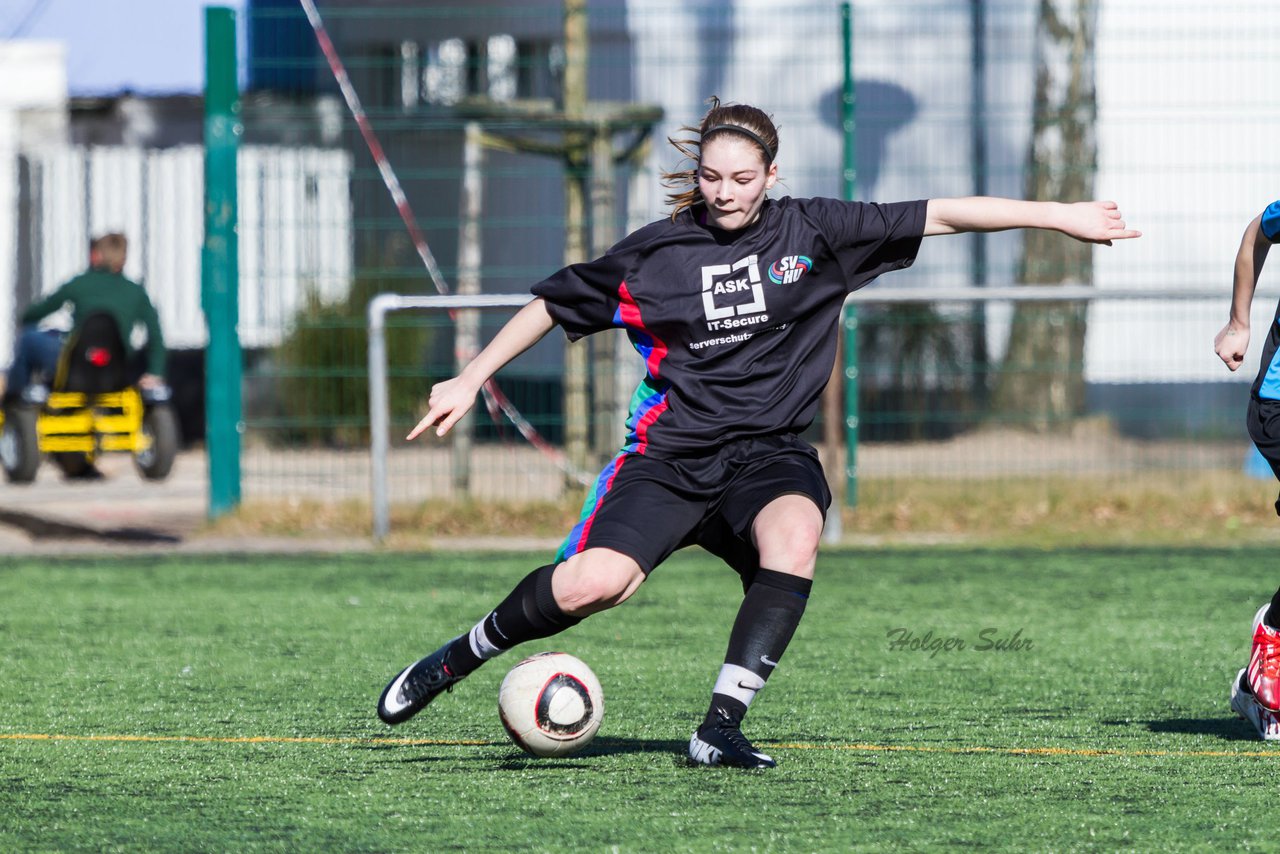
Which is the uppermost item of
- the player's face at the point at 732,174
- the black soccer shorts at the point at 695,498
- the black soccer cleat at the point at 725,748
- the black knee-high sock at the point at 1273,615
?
the player's face at the point at 732,174

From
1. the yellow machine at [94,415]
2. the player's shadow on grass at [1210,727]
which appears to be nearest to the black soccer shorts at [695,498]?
the player's shadow on grass at [1210,727]

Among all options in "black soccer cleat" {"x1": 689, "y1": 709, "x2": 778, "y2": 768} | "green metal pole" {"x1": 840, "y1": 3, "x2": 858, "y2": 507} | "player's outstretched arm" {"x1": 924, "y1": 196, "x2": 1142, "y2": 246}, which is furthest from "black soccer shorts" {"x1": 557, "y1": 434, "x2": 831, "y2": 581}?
"green metal pole" {"x1": 840, "y1": 3, "x2": 858, "y2": 507}

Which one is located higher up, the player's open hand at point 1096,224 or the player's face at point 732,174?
the player's face at point 732,174

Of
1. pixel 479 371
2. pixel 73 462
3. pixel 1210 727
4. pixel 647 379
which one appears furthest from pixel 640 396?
pixel 73 462

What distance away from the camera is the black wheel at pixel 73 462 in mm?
12984

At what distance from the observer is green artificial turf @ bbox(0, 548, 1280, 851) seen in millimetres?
3701

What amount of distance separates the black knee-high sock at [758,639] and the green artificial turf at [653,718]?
178 mm

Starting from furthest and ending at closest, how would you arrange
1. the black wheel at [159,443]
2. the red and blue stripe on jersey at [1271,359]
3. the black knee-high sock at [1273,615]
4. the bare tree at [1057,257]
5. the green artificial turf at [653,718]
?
the black wheel at [159,443]
the bare tree at [1057,257]
the black knee-high sock at [1273,615]
the red and blue stripe on jersey at [1271,359]
the green artificial turf at [653,718]

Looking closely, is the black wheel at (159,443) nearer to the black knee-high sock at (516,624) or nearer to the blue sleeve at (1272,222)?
the black knee-high sock at (516,624)

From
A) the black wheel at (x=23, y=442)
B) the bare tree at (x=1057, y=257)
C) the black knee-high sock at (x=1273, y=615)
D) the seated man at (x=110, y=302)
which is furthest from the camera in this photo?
the black wheel at (x=23, y=442)

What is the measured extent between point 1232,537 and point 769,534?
20.5 feet

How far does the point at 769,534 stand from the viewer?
427 cm

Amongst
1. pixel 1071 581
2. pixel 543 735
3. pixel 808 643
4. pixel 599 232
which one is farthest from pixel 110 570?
pixel 543 735

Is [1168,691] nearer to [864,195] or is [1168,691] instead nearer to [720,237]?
[720,237]
